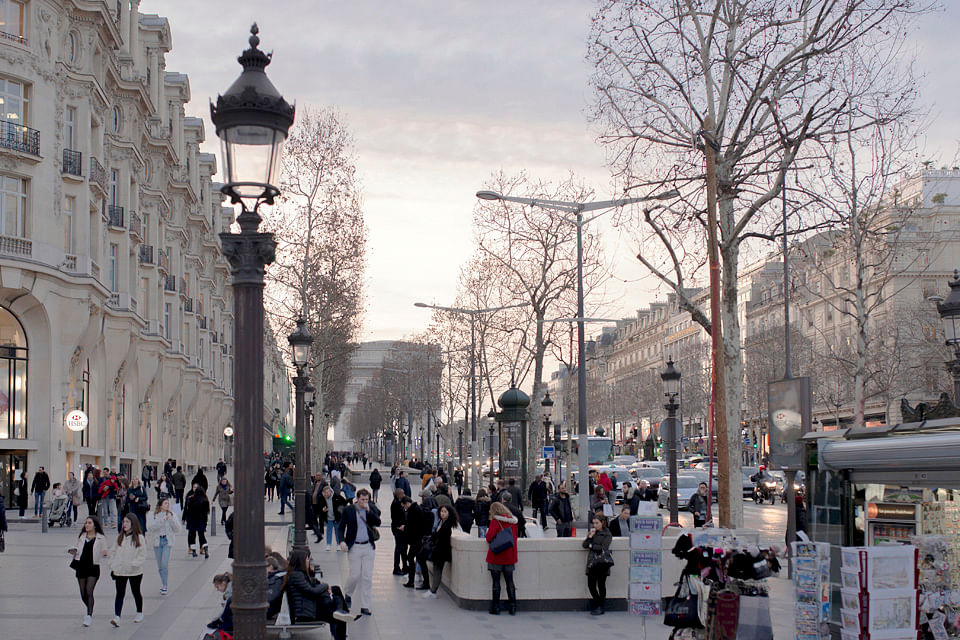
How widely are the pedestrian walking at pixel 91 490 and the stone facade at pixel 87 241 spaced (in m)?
2.77

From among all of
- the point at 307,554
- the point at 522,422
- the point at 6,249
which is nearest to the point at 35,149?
the point at 6,249

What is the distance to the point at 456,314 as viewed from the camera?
6106 centimetres

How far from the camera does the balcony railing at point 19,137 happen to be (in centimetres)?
3456

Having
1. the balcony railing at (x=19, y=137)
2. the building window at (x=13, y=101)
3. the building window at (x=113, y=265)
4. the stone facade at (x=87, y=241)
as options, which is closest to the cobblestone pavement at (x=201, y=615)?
the stone facade at (x=87, y=241)

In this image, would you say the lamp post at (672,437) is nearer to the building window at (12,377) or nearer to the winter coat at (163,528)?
the winter coat at (163,528)

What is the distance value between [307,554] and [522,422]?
1924cm

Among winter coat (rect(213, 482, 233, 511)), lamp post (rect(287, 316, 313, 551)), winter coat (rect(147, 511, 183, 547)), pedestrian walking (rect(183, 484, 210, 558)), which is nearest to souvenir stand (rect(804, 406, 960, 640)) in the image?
winter coat (rect(147, 511, 183, 547))

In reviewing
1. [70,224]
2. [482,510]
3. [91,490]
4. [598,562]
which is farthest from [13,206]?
[598,562]

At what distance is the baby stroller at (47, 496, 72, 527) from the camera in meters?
30.2

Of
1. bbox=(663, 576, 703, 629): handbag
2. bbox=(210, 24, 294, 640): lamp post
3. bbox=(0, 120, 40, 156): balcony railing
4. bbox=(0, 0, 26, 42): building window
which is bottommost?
bbox=(663, 576, 703, 629): handbag

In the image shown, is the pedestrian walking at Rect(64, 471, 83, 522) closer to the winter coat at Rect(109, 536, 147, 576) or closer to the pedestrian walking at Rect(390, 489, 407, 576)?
the pedestrian walking at Rect(390, 489, 407, 576)

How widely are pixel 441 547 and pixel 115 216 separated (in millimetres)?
34225

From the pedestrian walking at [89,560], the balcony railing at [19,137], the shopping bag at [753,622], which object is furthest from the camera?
the balcony railing at [19,137]

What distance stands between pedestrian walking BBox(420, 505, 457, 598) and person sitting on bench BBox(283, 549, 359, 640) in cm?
428
